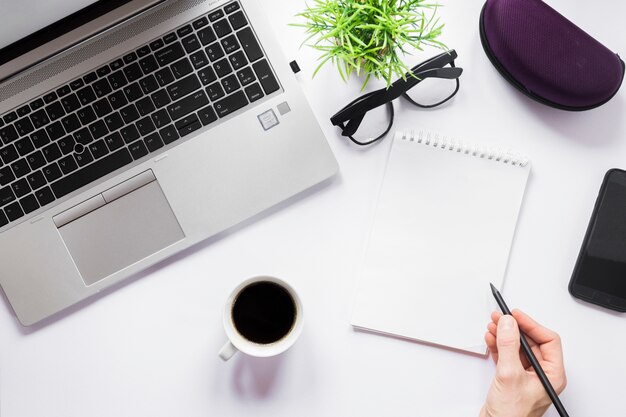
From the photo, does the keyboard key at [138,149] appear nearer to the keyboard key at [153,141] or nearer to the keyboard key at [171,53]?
the keyboard key at [153,141]

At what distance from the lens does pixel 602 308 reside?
2.62 feet

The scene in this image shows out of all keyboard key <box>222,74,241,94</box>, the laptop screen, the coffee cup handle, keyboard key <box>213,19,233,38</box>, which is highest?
the laptop screen

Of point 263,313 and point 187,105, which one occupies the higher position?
point 187,105

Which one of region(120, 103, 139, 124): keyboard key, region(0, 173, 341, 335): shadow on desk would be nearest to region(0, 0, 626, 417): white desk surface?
region(0, 173, 341, 335): shadow on desk

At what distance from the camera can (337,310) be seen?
79 centimetres

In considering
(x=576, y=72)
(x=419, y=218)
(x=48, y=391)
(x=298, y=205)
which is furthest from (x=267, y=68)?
(x=48, y=391)

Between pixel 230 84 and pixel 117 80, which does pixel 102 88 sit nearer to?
pixel 117 80

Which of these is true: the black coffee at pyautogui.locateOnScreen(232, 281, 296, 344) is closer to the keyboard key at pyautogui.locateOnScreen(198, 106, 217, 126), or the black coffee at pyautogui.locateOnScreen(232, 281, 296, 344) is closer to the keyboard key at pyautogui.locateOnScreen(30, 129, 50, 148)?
the keyboard key at pyautogui.locateOnScreen(198, 106, 217, 126)

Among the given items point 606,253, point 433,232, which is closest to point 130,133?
point 433,232

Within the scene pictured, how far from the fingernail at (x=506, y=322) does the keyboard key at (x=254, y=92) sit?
1.52ft

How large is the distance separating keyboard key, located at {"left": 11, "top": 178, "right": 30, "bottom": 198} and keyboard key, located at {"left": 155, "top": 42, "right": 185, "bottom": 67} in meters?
0.25

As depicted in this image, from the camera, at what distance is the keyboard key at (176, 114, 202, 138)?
71 centimetres

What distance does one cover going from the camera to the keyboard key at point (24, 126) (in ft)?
2.35

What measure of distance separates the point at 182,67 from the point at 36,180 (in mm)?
254
